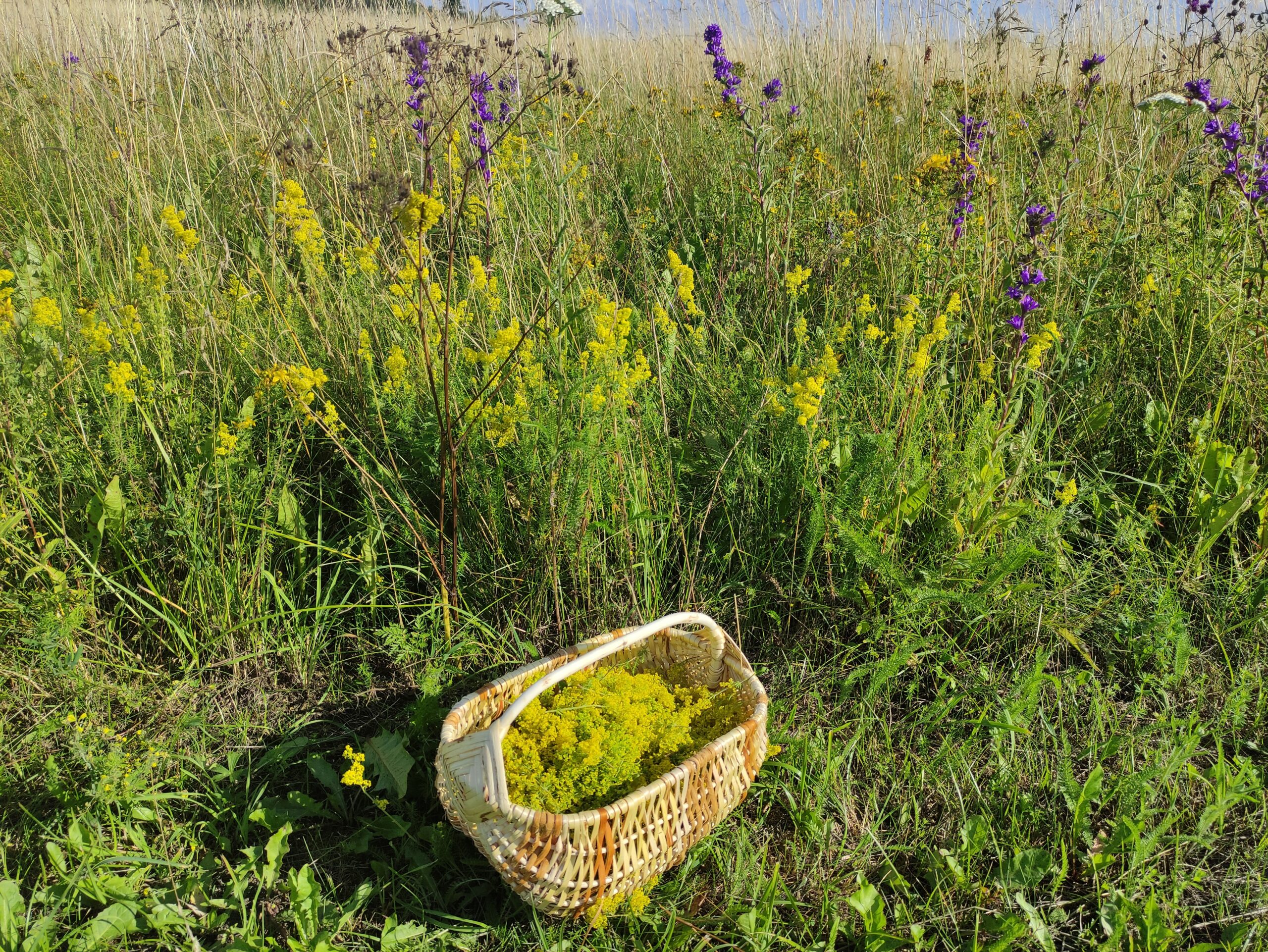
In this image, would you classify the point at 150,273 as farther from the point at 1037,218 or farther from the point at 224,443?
the point at 1037,218

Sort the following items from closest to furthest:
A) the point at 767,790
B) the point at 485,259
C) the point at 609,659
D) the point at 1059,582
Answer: the point at 767,790 < the point at 609,659 < the point at 1059,582 < the point at 485,259

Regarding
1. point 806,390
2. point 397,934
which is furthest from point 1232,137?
point 397,934

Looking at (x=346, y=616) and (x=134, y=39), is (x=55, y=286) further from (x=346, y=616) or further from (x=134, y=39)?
(x=346, y=616)

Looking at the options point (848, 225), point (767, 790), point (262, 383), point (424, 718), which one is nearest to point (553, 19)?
point (848, 225)

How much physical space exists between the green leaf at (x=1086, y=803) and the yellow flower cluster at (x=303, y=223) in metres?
1.85

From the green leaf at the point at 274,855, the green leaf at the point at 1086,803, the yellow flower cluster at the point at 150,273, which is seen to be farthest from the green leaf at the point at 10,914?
the green leaf at the point at 1086,803

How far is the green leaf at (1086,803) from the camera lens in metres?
1.36

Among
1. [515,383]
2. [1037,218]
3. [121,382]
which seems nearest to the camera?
[121,382]

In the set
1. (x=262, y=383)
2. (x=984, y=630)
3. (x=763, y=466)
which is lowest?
(x=984, y=630)

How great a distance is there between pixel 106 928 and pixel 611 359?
1.26 meters

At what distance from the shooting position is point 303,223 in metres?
1.80

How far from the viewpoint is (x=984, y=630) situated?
1.71 metres

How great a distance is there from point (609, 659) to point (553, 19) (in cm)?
182

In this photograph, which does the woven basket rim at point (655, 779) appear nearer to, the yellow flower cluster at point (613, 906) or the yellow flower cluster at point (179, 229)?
the yellow flower cluster at point (613, 906)
